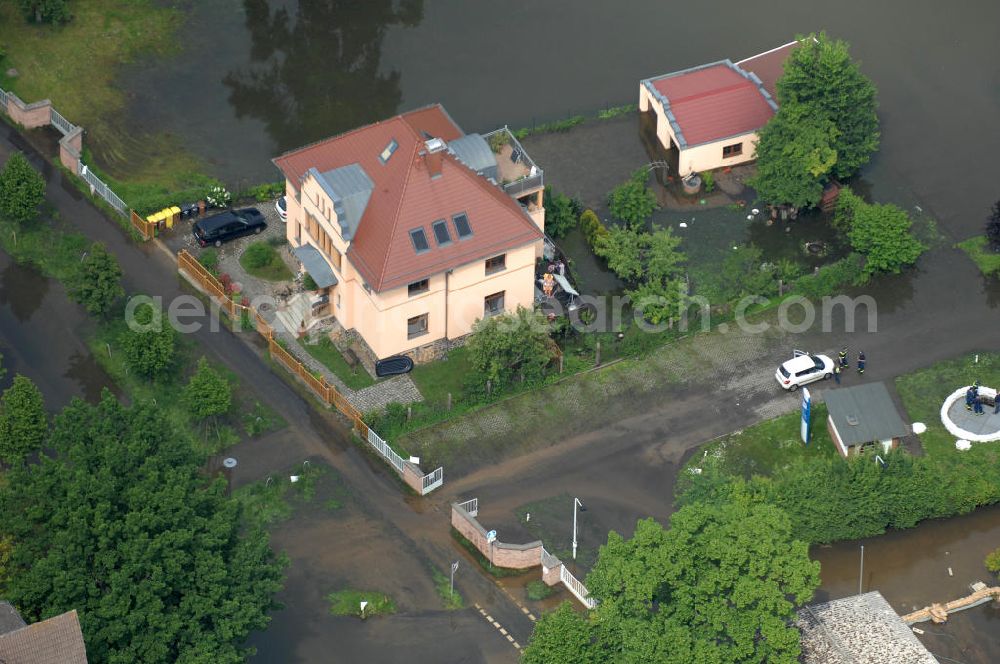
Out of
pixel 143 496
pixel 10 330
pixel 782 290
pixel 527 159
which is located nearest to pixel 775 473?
pixel 782 290

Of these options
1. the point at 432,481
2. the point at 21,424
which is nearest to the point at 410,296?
the point at 432,481

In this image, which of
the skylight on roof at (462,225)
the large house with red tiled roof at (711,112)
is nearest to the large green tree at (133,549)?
the skylight on roof at (462,225)

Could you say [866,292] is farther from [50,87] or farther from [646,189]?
[50,87]

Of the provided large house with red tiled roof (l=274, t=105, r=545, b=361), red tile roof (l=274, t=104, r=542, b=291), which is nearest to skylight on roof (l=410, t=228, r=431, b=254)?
large house with red tiled roof (l=274, t=105, r=545, b=361)

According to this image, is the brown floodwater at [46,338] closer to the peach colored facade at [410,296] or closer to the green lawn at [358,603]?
the peach colored facade at [410,296]

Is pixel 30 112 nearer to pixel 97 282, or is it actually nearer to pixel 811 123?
pixel 97 282
